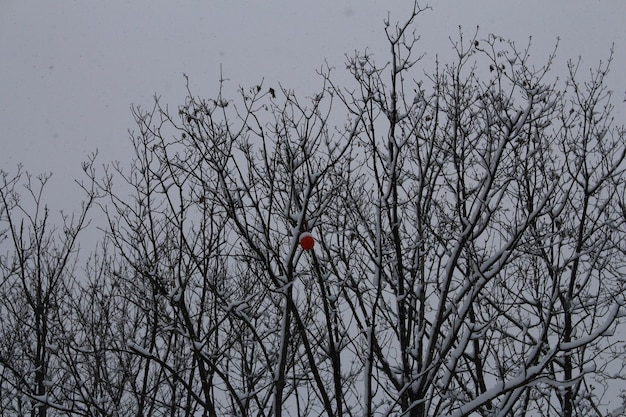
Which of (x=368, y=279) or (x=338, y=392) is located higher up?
(x=368, y=279)

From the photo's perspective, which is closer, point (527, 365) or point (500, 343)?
point (527, 365)

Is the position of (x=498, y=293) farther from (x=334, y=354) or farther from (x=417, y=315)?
(x=334, y=354)

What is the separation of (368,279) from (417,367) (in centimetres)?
111

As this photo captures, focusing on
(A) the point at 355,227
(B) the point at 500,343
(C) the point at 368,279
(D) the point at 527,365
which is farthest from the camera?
(B) the point at 500,343

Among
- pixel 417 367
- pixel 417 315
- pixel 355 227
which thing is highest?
pixel 355 227

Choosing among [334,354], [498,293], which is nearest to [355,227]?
[334,354]

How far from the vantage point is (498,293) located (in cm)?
845

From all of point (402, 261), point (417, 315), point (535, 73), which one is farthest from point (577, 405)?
point (535, 73)

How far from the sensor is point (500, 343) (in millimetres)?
8188

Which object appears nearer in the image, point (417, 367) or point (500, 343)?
point (417, 367)

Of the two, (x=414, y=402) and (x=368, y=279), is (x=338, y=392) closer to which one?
(x=414, y=402)

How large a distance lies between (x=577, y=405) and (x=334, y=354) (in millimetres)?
3519

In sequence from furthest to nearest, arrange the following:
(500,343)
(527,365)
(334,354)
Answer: (500,343) < (334,354) < (527,365)

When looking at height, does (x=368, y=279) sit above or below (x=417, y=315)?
above
